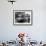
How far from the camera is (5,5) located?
480 cm

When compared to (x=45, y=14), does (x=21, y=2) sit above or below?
above

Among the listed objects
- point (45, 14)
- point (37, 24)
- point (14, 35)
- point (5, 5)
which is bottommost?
point (14, 35)

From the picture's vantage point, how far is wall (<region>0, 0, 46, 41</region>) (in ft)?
15.6

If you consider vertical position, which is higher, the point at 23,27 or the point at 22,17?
the point at 22,17

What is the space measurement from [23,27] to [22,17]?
14.6 inches

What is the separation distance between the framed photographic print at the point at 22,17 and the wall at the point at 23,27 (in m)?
0.11

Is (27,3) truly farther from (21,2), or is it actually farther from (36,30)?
(36,30)

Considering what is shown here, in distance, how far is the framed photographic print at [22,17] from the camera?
477cm

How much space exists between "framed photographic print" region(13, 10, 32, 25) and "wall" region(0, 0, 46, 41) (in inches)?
4.4

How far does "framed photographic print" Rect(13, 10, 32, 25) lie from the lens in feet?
15.7

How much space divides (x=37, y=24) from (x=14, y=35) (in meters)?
0.94

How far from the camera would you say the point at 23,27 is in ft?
15.7

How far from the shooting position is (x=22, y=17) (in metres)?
4.80

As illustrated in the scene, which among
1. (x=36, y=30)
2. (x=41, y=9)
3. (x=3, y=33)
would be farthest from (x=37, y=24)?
(x=3, y=33)
